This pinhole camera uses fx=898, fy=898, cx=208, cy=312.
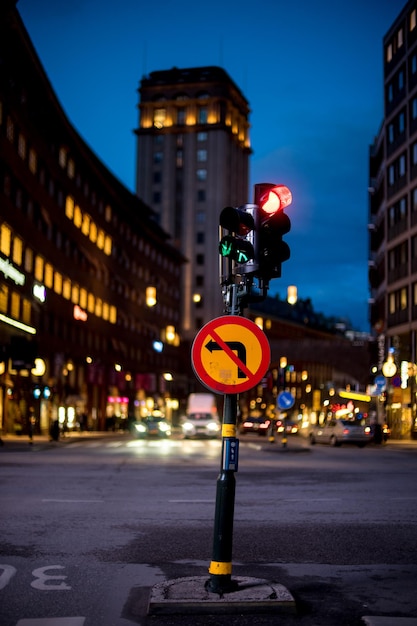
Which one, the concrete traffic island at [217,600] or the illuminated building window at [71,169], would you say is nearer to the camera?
the concrete traffic island at [217,600]

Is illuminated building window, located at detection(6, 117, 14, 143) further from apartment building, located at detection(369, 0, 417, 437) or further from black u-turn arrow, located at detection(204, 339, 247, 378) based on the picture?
black u-turn arrow, located at detection(204, 339, 247, 378)

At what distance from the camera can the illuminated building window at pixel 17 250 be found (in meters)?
53.6

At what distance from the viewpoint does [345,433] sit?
144ft

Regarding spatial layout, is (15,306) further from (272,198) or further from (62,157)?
(272,198)

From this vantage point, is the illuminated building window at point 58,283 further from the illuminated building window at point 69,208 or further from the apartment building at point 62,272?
the illuminated building window at point 69,208

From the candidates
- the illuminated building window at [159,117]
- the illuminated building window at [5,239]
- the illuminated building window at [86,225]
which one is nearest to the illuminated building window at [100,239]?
the illuminated building window at [86,225]

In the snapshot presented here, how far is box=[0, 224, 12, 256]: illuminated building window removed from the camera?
50.5 meters

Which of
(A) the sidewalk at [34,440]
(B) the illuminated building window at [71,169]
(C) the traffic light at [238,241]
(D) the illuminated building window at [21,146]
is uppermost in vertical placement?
(B) the illuminated building window at [71,169]

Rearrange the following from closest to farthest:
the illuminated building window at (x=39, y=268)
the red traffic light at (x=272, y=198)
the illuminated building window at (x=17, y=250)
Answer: the red traffic light at (x=272, y=198) → the illuminated building window at (x=17, y=250) → the illuminated building window at (x=39, y=268)

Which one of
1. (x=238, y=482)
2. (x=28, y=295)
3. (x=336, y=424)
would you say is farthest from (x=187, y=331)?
(x=238, y=482)

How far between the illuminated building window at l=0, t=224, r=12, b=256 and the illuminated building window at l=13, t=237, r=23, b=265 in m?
1.28

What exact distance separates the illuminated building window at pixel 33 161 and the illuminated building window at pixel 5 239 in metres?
7.79

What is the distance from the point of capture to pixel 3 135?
5084 cm

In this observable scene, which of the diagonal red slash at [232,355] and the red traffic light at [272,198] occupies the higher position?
the red traffic light at [272,198]
